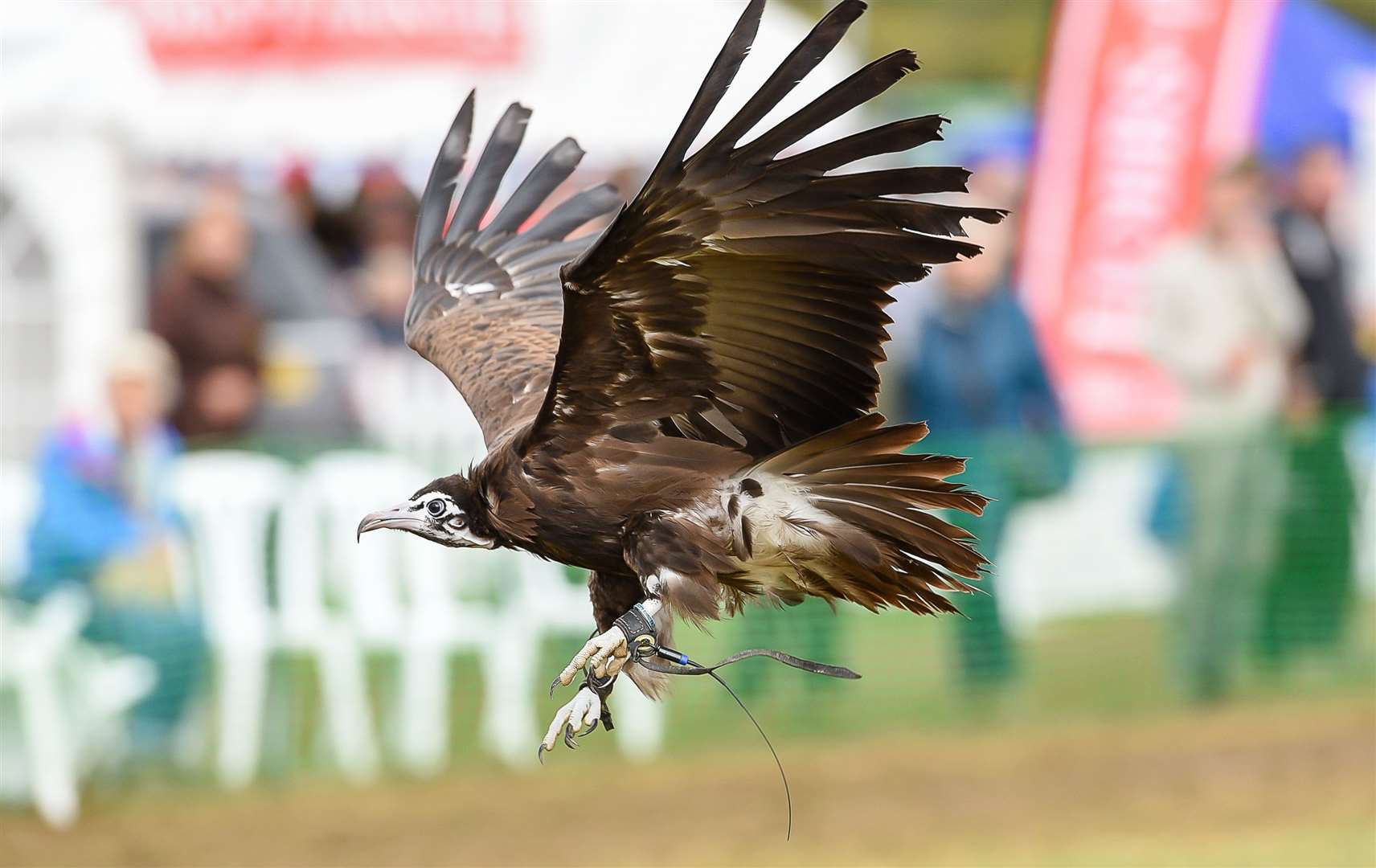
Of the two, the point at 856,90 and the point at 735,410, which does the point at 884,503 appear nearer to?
the point at 735,410

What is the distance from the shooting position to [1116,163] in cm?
1136

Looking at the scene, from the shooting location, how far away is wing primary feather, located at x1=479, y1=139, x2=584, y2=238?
5.23 metres

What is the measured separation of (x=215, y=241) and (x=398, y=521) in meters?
5.03

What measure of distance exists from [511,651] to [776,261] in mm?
4631

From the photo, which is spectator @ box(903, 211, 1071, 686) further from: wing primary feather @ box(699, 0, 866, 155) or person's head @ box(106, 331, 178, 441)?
wing primary feather @ box(699, 0, 866, 155)

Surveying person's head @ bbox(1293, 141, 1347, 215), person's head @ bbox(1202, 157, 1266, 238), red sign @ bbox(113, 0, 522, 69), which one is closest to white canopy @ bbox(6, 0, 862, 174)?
red sign @ bbox(113, 0, 522, 69)

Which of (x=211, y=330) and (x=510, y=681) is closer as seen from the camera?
(x=510, y=681)

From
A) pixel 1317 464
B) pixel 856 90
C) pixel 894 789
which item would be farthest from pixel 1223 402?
pixel 856 90

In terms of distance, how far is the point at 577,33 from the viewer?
11.5 meters

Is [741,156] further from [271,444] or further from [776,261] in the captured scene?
[271,444]

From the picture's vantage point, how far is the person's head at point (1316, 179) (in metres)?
10.2

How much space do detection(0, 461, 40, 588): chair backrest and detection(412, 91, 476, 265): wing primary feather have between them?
2742 millimetres

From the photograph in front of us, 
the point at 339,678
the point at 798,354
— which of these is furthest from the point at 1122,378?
the point at 798,354

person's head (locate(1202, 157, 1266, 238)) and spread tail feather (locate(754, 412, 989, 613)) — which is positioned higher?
person's head (locate(1202, 157, 1266, 238))
